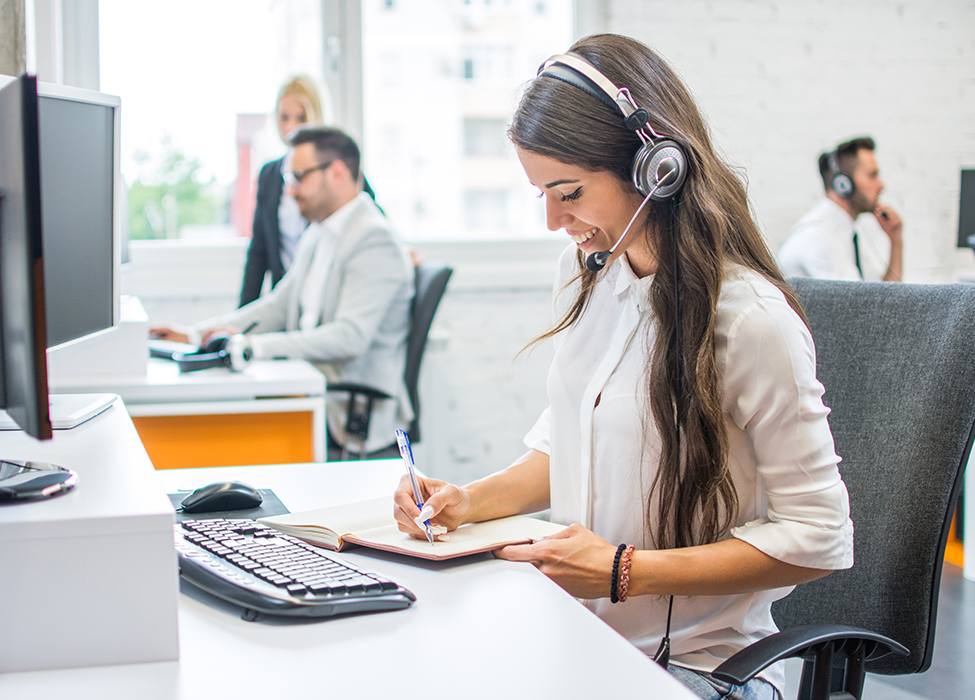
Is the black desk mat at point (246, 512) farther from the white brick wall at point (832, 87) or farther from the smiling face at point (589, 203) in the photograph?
the white brick wall at point (832, 87)

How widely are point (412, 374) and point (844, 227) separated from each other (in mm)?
2091

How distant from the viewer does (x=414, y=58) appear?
371 centimetres

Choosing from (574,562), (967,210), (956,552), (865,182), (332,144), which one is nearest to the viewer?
(574,562)

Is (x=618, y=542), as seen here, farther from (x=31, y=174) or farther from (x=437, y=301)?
(x=437, y=301)

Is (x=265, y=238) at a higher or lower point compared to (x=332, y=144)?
lower

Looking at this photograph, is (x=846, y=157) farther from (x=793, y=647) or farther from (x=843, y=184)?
(x=793, y=647)

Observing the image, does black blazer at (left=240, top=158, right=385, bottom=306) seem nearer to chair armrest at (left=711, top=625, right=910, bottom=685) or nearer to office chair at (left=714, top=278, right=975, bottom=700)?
office chair at (left=714, top=278, right=975, bottom=700)

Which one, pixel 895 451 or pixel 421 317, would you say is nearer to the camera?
pixel 895 451

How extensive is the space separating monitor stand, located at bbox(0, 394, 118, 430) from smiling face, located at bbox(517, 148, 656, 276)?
0.60 meters

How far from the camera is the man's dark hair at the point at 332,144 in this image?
276 centimetres

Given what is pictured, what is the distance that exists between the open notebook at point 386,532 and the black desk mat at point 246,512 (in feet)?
0.26

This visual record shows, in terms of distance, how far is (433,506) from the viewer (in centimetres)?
99

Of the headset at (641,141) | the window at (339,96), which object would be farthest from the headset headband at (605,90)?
the window at (339,96)

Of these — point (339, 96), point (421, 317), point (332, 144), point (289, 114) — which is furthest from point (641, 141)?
point (339, 96)
